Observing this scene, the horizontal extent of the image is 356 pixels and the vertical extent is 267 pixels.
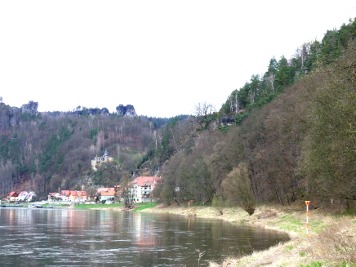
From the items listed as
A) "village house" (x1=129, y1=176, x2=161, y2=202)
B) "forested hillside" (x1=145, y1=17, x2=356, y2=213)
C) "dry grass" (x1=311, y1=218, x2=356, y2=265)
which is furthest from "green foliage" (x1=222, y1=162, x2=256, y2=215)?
"village house" (x1=129, y1=176, x2=161, y2=202)

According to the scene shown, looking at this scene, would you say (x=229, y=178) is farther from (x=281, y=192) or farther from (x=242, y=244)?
(x=242, y=244)

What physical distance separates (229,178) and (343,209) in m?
27.9

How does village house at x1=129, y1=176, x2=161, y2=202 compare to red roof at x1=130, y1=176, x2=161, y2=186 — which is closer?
village house at x1=129, y1=176, x2=161, y2=202

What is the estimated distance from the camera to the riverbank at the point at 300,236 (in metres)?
15.8

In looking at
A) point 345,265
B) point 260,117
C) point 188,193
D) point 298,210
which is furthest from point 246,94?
point 345,265

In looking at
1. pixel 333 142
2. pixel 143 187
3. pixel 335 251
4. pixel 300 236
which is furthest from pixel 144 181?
pixel 335 251

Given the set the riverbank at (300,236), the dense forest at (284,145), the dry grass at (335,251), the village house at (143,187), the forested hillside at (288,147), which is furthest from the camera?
the village house at (143,187)

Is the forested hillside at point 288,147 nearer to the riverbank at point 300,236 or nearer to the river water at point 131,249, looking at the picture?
the riverbank at point 300,236

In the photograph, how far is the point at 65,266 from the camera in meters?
26.3

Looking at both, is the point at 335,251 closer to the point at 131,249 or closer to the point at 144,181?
the point at 131,249

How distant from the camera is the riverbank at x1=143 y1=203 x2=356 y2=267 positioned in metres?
15.8

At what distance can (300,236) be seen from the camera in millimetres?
35656

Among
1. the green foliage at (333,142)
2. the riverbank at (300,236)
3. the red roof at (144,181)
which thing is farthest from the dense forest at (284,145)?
the red roof at (144,181)

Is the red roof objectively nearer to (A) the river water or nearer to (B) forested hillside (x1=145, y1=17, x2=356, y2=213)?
(B) forested hillside (x1=145, y1=17, x2=356, y2=213)
